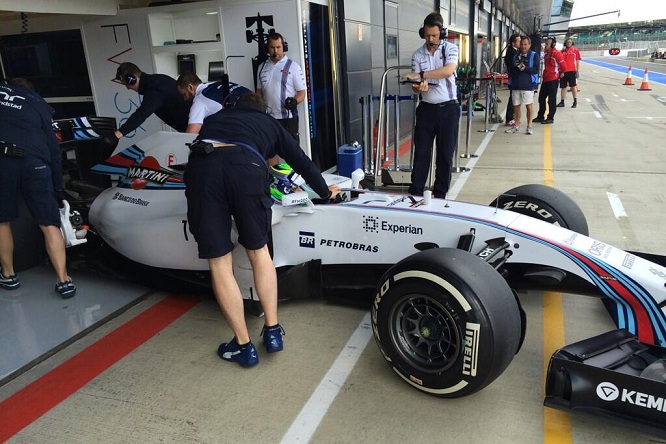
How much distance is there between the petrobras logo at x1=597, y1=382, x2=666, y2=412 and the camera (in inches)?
79.6

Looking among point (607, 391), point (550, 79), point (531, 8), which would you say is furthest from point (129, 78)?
point (531, 8)

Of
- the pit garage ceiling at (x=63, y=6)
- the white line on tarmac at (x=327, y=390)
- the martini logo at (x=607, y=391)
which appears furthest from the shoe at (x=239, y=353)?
the pit garage ceiling at (x=63, y=6)

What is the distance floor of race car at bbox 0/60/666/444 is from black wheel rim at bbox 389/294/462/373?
20cm

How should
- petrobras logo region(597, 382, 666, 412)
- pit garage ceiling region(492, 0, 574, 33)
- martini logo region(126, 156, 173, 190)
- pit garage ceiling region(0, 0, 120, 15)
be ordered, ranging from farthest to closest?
pit garage ceiling region(492, 0, 574, 33) < pit garage ceiling region(0, 0, 120, 15) < martini logo region(126, 156, 173, 190) < petrobras logo region(597, 382, 666, 412)

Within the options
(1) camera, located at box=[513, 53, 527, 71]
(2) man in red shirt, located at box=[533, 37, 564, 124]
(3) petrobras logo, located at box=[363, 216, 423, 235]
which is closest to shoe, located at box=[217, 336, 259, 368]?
(3) petrobras logo, located at box=[363, 216, 423, 235]

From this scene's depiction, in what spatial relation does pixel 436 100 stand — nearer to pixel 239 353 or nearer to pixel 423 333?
pixel 423 333

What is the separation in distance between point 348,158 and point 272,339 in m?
4.07

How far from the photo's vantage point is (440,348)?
252cm

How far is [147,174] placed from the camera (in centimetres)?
378

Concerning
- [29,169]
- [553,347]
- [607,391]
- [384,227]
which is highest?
[29,169]

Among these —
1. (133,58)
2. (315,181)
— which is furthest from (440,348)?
(133,58)

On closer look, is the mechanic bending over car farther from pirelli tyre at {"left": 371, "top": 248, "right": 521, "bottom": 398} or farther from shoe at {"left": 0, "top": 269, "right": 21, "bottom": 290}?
shoe at {"left": 0, "top": 269, "right": 21, "bottom": 290}

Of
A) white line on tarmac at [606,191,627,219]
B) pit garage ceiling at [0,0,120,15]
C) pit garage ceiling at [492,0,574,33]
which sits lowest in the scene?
white line on tarmac at [606,191,627,219]

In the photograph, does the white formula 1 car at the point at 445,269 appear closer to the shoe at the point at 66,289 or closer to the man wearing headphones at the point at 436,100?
the shoe at the point at 66,289
